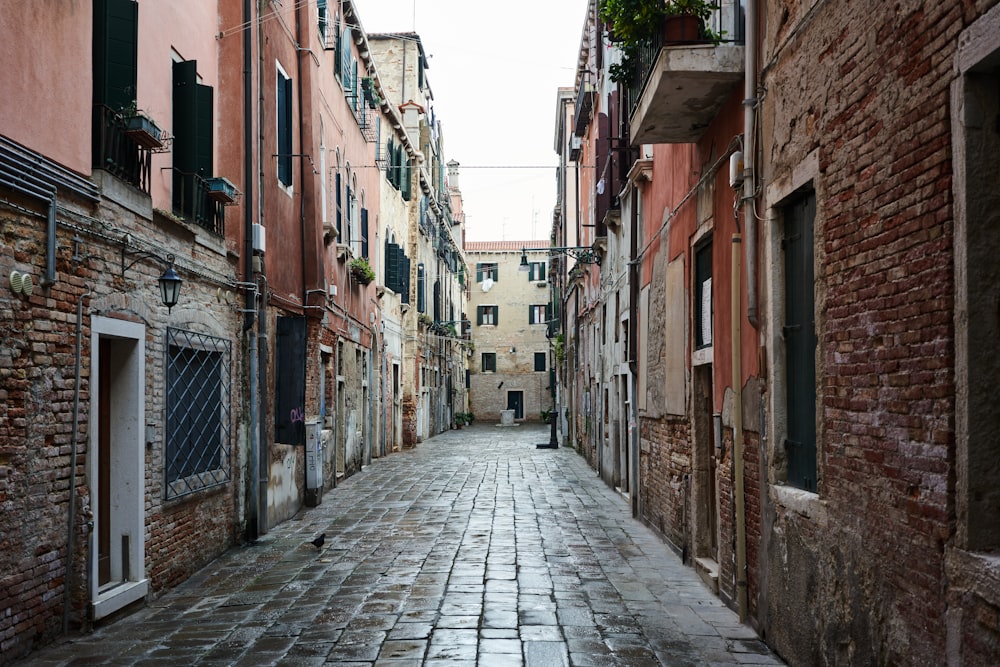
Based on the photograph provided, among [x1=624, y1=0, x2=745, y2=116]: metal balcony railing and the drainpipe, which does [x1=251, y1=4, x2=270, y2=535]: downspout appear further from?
the drainpipe

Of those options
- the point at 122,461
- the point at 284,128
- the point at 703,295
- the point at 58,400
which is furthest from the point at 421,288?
the point at 58,400

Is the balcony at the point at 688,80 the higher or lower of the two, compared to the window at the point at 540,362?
higher

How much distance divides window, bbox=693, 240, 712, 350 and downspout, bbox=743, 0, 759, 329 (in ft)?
5.99

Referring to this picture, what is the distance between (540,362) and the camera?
5088 cm

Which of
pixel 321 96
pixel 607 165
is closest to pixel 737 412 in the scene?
pixel 607 165

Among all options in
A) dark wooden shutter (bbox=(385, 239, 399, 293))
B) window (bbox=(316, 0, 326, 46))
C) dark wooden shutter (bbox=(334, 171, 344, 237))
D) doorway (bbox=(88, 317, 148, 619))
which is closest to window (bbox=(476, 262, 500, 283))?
dark wooden shutter (bbox=(385, 239, 399, 293))

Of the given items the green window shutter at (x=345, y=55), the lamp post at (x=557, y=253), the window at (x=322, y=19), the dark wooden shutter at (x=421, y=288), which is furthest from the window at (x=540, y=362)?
the window at (x=322, y=19)

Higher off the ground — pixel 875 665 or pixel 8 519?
pixel 8 519

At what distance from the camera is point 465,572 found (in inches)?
329

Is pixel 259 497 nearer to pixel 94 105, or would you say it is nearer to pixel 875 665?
pixel 94 105

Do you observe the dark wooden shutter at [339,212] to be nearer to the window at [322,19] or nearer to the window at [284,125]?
the window at [322,19]

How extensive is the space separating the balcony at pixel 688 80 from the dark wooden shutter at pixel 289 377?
17.5 ft

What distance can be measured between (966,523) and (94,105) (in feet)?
19.3

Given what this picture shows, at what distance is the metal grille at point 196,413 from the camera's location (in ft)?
26.9
